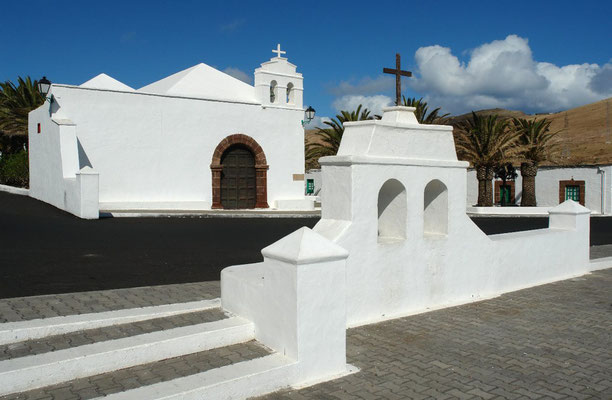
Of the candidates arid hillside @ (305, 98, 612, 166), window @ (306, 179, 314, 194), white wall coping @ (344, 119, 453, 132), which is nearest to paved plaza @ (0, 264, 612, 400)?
white wall coping @ (344, 119, 453, 132)

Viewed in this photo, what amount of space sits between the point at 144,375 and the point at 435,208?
401 cm

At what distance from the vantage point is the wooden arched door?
19.5 meters

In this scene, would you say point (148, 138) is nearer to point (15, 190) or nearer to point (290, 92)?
point (15, 190)

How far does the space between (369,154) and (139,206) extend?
13041 mm

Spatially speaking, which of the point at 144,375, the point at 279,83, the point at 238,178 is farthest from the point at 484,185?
the point at 144,375

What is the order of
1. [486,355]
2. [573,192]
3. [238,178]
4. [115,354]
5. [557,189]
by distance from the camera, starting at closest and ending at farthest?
[115,354] < [486,355] < [238,178] < [573,192] < [557,189]

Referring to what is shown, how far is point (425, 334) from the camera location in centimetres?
523

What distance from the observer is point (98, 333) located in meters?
4.65

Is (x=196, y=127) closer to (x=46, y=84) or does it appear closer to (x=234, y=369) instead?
(x=46, y=84)

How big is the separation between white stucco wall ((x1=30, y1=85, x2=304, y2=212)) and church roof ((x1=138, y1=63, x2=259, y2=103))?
93cm

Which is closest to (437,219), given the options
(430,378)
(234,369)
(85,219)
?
(430,378)

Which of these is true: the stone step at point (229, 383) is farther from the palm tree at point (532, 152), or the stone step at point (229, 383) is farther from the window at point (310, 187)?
the window at point (310, 187)

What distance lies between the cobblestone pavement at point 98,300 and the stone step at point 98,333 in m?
0.78

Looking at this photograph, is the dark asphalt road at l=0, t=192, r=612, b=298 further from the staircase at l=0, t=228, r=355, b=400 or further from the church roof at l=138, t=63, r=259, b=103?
the church roof at l=138, t=63, r=259, b=103
